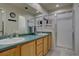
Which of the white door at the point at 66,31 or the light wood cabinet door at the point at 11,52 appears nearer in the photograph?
the light wood cabinet door at the point at 11,52

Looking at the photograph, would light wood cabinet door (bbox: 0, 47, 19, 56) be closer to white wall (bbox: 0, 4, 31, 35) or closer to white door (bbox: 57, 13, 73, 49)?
white wall (bbox: 0, 4, 31, 35)

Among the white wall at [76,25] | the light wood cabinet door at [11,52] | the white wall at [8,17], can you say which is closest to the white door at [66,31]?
the white wall at [76,25]

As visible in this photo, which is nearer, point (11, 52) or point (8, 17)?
point (11, 52)

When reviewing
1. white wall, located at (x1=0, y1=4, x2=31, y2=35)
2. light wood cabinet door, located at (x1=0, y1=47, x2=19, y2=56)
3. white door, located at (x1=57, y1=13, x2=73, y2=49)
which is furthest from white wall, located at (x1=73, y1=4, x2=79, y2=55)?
light wood cabinet door, located at (x1=0, y1=47, x2=19, y2=56)

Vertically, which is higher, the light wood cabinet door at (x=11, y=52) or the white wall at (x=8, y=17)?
the white wall at (x=8, y=17)

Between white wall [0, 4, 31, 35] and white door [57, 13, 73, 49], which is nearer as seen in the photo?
white wall [0, 4, 31, 35]

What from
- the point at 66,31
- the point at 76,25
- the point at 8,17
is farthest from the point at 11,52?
the point at 76,25

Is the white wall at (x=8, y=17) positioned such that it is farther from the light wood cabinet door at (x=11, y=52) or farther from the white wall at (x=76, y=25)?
the white wall at (x=76, y=25)

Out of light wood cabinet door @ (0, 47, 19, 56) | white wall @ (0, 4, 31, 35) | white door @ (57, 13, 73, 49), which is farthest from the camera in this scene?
white door @ (57, 13, 73, 49)

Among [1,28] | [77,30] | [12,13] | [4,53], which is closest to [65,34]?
[77,30]

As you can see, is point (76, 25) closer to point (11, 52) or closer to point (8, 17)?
point (8, 17)

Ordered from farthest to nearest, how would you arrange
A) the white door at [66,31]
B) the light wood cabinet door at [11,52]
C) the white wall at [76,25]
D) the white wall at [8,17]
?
the white door at [66,31] < the white wall at [76,25] < the white wall at [8,17] < the light wood cabinet door at [11,52]

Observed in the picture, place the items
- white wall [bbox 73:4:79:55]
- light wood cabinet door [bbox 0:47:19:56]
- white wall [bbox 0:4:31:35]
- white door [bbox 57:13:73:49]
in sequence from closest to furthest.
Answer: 1. light wood cabinet door [bbox 0:47:19:56]
2. white wall [bbox 0:4:31:35]
3. white wall [bbox 73:4:79:55]
4. white door [bbox 57:13:73:49]

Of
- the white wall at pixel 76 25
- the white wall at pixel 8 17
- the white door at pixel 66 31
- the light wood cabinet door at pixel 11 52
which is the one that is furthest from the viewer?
the white door at pixel 66 31
